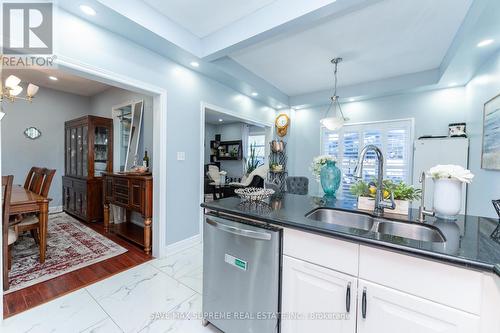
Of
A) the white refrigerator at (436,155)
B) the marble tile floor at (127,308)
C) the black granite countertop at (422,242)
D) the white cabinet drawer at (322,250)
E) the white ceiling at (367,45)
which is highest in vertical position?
the white ceiling at (367,45)

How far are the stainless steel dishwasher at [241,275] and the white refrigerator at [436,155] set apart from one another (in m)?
2.94

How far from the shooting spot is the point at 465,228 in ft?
3.63

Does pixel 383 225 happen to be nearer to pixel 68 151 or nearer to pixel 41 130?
pixel 68 151

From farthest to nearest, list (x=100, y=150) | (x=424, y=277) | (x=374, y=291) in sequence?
(x=100, y=150) → (x=374, y=291) → (x=424, y=277)

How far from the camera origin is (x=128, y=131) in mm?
3875

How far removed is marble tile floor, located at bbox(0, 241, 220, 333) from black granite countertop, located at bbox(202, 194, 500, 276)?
98 cm

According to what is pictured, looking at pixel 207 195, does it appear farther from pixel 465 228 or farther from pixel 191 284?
pixel 465 228

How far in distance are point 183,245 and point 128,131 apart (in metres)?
2.36

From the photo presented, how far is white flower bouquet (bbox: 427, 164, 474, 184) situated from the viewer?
1.14 m

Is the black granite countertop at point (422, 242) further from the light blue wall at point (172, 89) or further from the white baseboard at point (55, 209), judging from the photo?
the white baseboard at point (55, 209)

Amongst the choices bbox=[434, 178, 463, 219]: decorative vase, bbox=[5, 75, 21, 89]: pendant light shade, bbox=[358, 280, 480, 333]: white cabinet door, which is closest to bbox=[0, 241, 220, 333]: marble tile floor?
bbox=[358, 280, 480, 333]: white cabinet door

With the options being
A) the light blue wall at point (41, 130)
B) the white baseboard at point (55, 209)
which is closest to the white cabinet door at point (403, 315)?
the light blue wall at point (41, 130)

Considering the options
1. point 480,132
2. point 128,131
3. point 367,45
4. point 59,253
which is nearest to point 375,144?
point 480,132

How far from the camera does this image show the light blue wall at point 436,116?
8.32 ft
